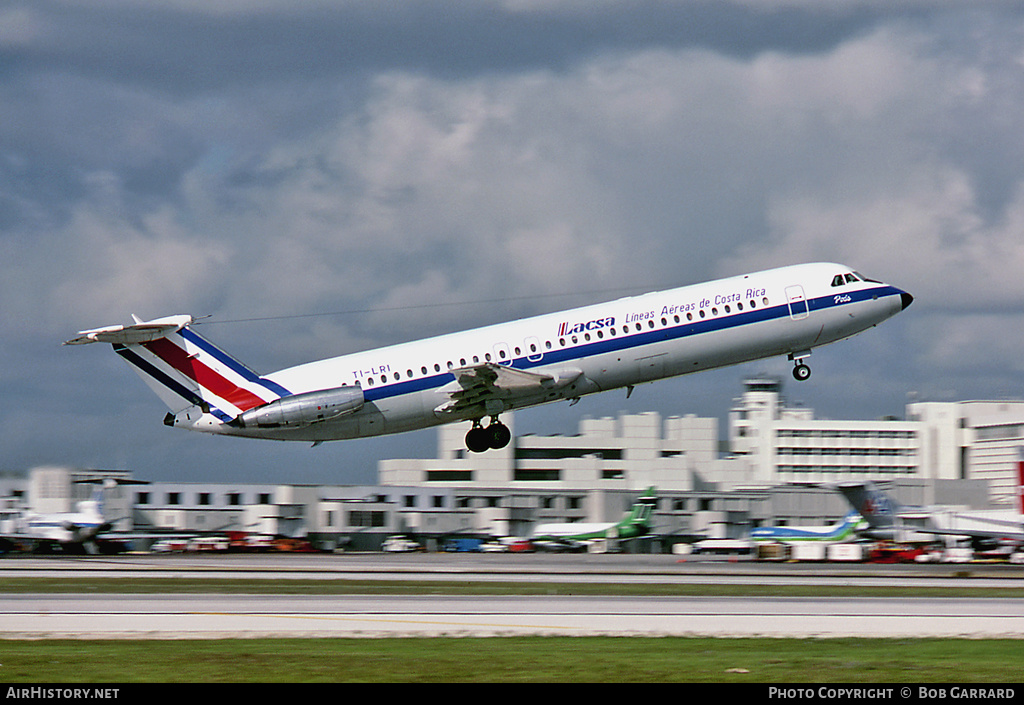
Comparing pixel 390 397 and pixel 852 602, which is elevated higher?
pixel 390 397

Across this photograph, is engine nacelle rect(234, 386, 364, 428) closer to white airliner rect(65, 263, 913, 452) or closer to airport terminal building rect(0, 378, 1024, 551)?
Result: white airliner rect(65, 263, 913, 452)

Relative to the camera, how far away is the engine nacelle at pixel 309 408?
5431cm

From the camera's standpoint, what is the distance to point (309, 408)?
178 feet

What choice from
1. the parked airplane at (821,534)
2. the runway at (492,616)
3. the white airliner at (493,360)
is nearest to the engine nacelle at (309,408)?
the white airliner at (493,360)

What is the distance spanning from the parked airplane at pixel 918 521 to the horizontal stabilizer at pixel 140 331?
48226mm

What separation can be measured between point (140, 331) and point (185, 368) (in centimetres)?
250

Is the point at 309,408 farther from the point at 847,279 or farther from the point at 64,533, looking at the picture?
the point at 64,533

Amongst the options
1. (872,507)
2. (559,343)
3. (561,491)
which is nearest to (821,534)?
(872,507)

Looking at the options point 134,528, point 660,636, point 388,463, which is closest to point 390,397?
point 660,636

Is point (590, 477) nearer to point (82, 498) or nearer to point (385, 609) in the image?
point (82, 498)

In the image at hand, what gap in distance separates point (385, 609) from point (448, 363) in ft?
67.8

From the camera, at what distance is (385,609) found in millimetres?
35875

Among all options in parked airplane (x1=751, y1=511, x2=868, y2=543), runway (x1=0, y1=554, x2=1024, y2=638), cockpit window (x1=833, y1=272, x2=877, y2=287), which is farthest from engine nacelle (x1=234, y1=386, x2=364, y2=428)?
parked airplane (x1=751, y1=511, x2=868, y2=543)

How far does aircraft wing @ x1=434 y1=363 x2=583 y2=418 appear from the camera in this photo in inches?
2144
